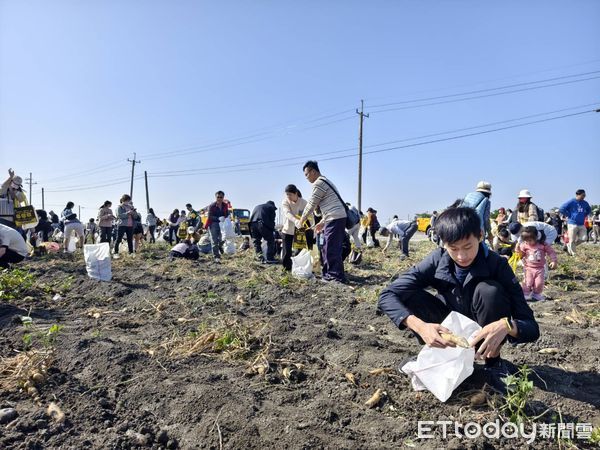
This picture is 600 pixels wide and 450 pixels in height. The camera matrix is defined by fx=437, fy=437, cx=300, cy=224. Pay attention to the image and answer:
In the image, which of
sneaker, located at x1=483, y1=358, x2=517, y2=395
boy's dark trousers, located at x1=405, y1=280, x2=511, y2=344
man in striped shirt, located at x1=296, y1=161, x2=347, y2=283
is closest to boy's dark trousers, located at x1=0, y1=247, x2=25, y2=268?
man in striped shirt, located at x1=296, y1=161, x2=347, y2=283

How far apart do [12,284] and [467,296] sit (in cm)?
504

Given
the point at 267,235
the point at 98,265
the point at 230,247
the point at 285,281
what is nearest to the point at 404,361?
the point at 285,281

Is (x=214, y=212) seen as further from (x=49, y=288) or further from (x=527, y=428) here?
(x=527, y=428)

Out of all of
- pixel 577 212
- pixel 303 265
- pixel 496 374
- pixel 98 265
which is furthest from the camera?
pixel 577 212

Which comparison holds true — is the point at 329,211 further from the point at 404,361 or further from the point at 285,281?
the point at 404,361

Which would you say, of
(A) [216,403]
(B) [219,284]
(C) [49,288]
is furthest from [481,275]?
(C) [49,288]

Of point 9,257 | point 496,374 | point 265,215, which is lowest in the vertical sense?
point 496,374

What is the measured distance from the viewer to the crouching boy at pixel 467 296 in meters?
2.08

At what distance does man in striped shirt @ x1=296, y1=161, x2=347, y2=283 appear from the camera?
19.0 feet

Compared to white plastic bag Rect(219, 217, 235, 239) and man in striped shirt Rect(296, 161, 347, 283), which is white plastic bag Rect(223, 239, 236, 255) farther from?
man in striped shirt Rect(296, 161, 347, 283)

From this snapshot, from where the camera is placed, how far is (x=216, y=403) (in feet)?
6.95

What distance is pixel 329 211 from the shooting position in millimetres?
5816

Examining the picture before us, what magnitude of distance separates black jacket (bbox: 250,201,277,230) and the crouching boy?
613 cm

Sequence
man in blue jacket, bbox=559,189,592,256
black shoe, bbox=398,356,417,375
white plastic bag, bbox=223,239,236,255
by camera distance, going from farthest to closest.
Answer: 1. white plastic bag, bbox=223,239,236,255
2. man in blue jacket, bbox=559,189,592,256
3. black shoe, bbox=398,356,417,375
